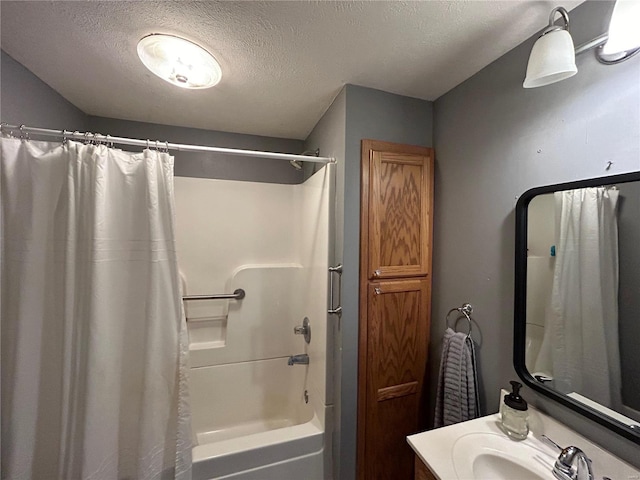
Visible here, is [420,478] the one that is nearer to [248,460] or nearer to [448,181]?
[248,460]

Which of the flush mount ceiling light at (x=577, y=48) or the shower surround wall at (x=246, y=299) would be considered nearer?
the flush mount ceiling light at (x=577, y=48)

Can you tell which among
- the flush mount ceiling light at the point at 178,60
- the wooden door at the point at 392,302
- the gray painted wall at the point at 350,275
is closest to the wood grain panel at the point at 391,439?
the wooden door at the point at 392,302

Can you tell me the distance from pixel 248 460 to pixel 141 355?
2.46ft

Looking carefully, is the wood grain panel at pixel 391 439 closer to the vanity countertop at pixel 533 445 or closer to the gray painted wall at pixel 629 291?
the vanity countertop at pixel 533 445

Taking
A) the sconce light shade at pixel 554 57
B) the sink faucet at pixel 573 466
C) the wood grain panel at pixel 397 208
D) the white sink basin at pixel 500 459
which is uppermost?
the sconce light shade at pixel 554 57

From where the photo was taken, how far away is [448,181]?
56.4 inches

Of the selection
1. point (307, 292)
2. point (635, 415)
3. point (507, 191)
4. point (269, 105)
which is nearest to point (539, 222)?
point (507, 191)

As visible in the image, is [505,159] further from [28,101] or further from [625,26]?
[28,101]

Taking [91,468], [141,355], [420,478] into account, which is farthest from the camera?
[141,355]

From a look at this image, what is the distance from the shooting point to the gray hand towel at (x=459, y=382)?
1210 millimetres

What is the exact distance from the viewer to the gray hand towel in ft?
3.97

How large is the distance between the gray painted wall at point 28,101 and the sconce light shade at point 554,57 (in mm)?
2131

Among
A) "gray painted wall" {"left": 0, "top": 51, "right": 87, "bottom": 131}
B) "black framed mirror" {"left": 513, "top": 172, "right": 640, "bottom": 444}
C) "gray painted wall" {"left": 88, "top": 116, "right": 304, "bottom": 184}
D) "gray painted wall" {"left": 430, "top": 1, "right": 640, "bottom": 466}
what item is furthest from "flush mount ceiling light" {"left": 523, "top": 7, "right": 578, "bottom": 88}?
"gray painted wall" {"left": 0, "top": 51, "right": 87, "bottom": 131}

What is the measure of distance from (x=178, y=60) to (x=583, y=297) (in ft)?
6.14
